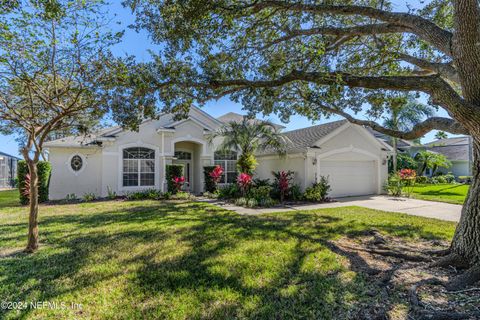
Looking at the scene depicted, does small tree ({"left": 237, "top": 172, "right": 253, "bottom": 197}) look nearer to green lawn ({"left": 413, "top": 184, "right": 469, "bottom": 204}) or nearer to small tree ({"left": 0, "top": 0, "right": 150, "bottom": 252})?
small tree ({"left": 0, "top": 0, "right": 150, "bottom": 252})

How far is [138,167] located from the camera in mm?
17516

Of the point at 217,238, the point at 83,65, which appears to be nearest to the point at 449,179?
the point at 217,238

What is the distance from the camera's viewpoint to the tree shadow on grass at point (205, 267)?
3.83 meters

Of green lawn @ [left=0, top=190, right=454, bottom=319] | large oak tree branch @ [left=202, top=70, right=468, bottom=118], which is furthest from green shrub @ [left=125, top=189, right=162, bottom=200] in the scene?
large oak tree branch @ [left=202, top=70, right=468, bottom=118]

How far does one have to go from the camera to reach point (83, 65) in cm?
670

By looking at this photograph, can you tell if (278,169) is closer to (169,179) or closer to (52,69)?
(169,179)

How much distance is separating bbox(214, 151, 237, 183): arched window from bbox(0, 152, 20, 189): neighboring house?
27633 mm

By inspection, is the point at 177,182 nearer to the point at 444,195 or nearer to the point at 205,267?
the point at 205,267

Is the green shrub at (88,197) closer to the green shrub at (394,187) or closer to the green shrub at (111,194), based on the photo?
the green shrub at (111,194)

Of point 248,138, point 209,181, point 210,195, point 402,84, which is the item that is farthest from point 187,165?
point 402,84

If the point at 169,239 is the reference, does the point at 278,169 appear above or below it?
above

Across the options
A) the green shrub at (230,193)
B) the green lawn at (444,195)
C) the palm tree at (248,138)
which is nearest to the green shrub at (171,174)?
the green shrub at (230,193)

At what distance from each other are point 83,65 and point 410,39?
1043cm

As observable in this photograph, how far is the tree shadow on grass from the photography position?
383cm
